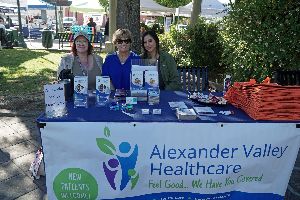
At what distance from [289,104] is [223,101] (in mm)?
648

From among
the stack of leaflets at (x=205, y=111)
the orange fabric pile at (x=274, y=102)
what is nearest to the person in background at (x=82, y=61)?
the stack of leaflets at (x=205, y=111)

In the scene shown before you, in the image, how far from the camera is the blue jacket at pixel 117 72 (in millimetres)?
4043

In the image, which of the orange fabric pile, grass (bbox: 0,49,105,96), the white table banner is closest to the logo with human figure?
the white table banner

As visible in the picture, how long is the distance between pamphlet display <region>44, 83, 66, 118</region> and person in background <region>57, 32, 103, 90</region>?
0.95 meters

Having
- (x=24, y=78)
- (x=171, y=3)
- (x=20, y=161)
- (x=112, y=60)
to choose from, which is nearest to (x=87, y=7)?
(x=24, y=78)

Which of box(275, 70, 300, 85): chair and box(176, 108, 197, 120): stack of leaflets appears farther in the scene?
box(275, 70, 300, 85): chair

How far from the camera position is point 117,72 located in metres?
4.04

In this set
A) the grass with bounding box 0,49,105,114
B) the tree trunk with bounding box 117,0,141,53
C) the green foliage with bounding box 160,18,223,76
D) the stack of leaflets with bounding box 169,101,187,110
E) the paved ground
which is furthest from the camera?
the green foliage with bounding box 160,18,223,76

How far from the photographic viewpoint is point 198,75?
17.1 ft

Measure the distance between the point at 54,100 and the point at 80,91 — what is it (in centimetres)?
25

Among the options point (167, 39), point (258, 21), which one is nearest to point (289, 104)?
point (258, 21)

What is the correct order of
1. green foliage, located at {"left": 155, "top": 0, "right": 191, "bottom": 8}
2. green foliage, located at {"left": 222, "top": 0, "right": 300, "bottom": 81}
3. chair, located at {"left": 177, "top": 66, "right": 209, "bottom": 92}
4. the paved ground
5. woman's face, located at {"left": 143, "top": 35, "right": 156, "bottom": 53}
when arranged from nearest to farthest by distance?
the paved ground
woman's face, located at {"left": 143, "top": 35, "right": 156, "bottom": 53}
chair, located at {"left": 177, "top": 66, "right": 209, "bottom": 92}
green foliage, located at {"left": 222, "top": 0, "right": 300, "bottom": 81}
green foliage, located at {"left": 155, "top": 0, "right": 191, "bottom": 8}

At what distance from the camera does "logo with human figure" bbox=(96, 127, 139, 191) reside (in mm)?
2883

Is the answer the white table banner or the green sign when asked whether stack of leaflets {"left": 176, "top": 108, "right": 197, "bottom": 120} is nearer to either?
the white table banner
